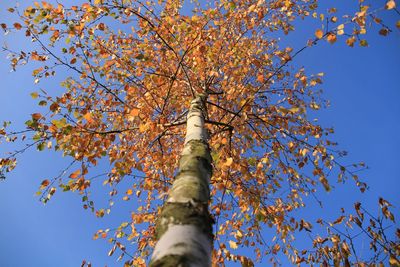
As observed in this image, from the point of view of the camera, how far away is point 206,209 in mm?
2180

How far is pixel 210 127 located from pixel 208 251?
14.9ft

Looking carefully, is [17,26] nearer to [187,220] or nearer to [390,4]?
[187,220]

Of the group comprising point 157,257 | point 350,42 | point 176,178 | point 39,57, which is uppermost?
point 39,57

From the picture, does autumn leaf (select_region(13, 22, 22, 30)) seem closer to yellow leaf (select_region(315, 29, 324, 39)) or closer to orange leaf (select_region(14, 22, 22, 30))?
orange leaf (select_region(14, 22, 22, 30))

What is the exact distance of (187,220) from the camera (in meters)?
1.97

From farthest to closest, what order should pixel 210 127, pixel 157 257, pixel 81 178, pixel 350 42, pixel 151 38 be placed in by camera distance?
pixel 151 38 → pixel 210 127 → pixel 81 178 → pixel 350 42 → pixel 157 257

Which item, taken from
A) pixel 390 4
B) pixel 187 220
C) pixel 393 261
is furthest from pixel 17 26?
pixel 393 261

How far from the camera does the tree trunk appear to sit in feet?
5.44

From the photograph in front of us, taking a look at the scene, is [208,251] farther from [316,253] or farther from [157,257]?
[316,253]

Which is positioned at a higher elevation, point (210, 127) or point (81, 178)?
point (210, 127)

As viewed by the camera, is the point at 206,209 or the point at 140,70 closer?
the point at 206,209

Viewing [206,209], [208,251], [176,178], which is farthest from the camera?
[176,178]

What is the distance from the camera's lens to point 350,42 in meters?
3.62

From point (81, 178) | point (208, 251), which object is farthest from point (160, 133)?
point (208, 251)
